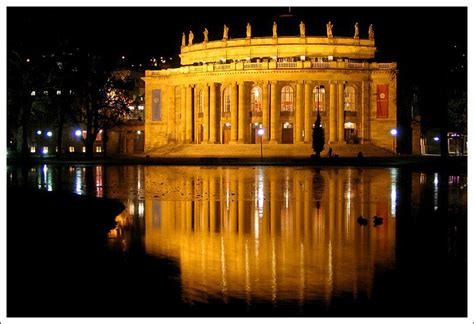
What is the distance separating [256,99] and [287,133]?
23.6 feet

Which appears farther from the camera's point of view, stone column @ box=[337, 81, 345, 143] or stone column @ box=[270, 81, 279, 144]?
stone column @ box=[270, 81, 279, 144]

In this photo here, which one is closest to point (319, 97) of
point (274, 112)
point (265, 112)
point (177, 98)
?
point (274, 112)

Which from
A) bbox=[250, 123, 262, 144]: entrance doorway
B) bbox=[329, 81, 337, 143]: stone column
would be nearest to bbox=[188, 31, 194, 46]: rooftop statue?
bbox=[250, 123, 262, 144]: entrance doorway

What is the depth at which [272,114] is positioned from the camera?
11288 cm

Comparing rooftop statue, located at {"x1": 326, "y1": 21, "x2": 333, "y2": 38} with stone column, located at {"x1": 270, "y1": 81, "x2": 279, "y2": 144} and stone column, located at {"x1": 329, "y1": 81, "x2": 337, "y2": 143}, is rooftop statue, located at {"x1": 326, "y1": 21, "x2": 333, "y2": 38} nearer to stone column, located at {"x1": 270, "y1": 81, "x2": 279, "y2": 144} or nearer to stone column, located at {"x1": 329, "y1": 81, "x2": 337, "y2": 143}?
stone column, located at {"x1": 329, "y1": 81, "x2": 337, "y2": 143}

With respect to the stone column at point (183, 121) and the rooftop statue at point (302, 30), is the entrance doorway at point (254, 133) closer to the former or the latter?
the stone column at point (183, 121)

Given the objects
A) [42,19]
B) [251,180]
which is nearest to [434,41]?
[251,180]

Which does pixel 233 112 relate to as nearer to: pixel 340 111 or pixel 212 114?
pixel 212 114

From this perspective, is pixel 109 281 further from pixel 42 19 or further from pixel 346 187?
pixel 42 19

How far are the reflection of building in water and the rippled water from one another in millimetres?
31

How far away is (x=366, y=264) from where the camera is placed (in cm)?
1794

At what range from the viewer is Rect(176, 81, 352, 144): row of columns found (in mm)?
111062

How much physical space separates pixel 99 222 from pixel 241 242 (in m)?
5.73

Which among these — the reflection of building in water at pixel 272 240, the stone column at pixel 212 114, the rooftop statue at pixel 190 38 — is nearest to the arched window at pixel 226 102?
the stone column at pixel 212 114
